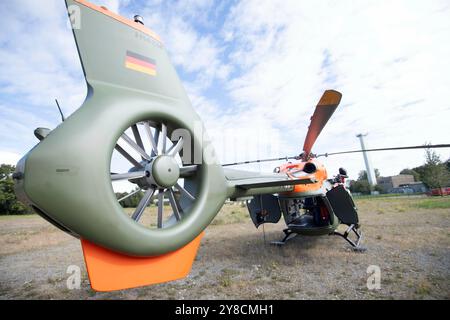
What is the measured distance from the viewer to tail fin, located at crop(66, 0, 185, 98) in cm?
232

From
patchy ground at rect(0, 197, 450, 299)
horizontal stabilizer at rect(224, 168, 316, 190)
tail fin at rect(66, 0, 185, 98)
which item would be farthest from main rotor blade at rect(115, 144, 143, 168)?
patchy ground at rect(0, 197, 450, 299)

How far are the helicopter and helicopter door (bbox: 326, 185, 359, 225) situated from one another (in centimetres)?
314

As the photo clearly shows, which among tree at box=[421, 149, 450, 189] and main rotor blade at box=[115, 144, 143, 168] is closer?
main rotor blade at box=[115, 144, 143, 168]

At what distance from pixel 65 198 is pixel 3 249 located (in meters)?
9.76

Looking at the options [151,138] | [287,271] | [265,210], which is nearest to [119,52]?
[151,138]

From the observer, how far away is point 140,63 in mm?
2715

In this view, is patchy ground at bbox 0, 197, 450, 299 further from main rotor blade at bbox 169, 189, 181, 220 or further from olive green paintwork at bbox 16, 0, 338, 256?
olive green paintwork at bbox 16, 0, 338, 256

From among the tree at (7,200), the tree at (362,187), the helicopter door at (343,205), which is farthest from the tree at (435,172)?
the tree at (7,200)

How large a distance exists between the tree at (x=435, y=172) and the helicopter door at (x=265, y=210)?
33409 millimetres

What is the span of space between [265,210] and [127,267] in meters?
5.08

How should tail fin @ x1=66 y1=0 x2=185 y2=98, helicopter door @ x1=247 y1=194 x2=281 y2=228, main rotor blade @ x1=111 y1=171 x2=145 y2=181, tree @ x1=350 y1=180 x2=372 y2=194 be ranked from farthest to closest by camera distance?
1. tree @ x1=350 y1=180 x2=372 y2=194
2. helicopter door @ x1=247 y1=194 x2=281 y2=228
3. main rotor blade @ x1=111 y1=171 x2=145 y2=181
4. tail fin @ x1=66 y1=0 x2=185 y2=98

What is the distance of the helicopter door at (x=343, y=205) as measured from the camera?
18.7ft

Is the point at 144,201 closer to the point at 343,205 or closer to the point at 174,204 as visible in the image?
the point at 174,204
